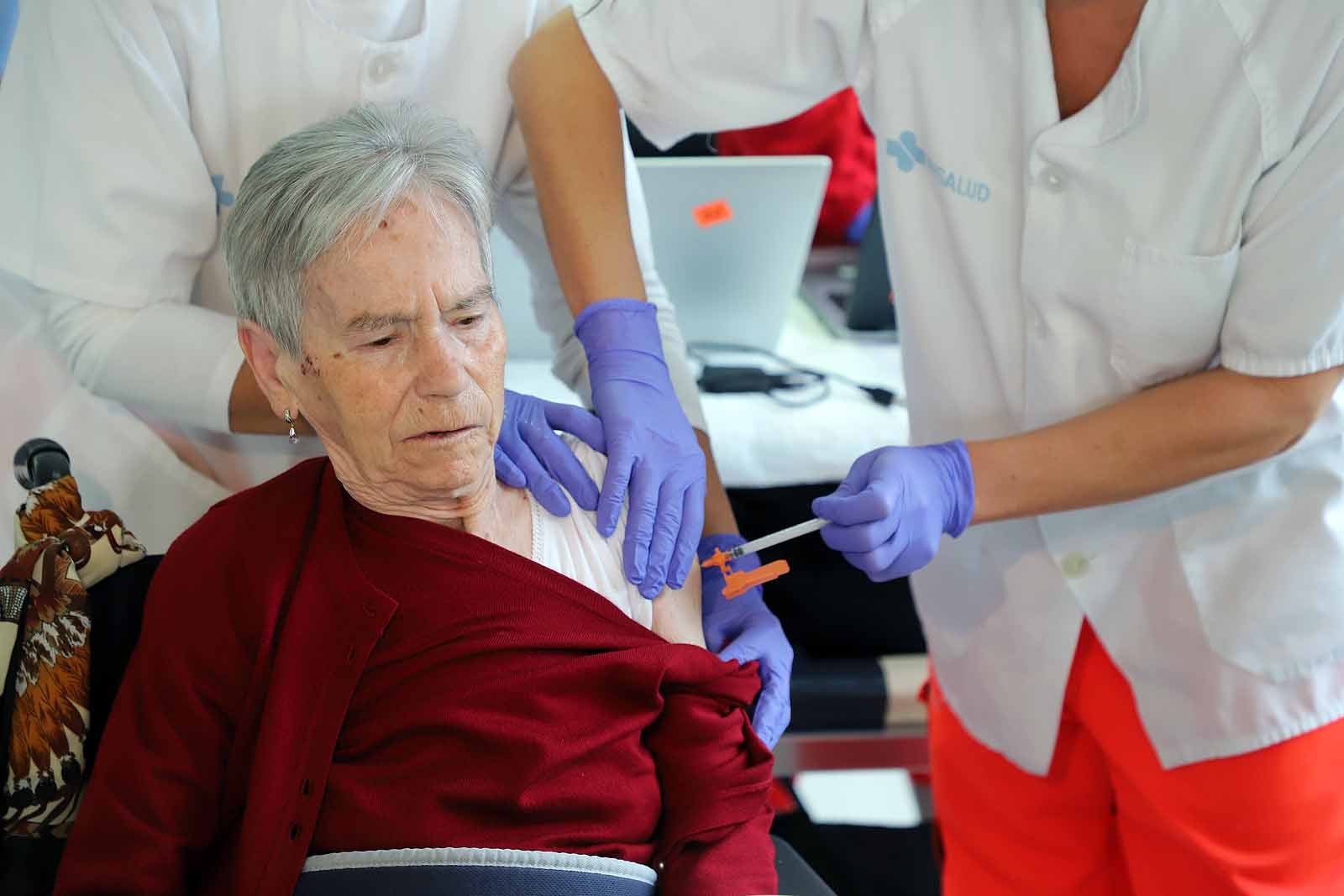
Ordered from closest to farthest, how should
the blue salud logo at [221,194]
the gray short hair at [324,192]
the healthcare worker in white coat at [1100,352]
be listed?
the gray short hair at [324,192] < the healthcare worker in white coat at [1100,352] < the blue salud logo at [221,194]

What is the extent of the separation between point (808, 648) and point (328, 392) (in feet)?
3.84

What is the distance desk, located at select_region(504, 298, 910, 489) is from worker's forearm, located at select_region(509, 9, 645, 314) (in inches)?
25.3

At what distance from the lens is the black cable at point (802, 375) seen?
7.57 ft

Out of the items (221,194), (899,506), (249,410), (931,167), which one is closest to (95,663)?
(249,410)

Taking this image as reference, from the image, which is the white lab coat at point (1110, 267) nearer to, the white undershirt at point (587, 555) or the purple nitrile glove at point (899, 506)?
the purple nitrile glove at point (899, 506)

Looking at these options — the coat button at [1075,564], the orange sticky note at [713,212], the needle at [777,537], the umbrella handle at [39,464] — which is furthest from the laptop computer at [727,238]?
the coat button at [1075,564]

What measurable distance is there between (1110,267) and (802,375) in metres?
1.09

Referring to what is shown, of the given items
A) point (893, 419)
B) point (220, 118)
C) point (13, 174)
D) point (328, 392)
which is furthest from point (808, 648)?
point (13, 174)

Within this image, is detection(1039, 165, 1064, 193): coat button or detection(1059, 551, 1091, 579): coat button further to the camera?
detection(1059, 551, 1091, 579): coat button

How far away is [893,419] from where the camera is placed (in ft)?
7.47

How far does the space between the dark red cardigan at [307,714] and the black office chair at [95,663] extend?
0.24 ft

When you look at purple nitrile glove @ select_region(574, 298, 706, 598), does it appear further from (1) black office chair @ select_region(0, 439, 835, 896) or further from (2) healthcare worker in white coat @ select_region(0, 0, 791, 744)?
(1) black office chair @ select_region(0, 439, 835, 896)

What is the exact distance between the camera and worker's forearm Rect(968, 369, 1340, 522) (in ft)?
4.15

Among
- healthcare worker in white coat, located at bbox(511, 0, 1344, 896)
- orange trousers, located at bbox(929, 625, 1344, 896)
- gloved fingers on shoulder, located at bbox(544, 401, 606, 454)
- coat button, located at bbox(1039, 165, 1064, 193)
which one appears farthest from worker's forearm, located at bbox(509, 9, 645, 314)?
orange trousers, located at bbox(929, 625, 1344, 896)
